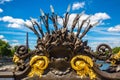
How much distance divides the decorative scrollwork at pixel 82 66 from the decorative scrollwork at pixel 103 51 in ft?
1.36

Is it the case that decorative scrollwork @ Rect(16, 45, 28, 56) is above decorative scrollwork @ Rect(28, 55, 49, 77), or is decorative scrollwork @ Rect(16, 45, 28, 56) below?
above

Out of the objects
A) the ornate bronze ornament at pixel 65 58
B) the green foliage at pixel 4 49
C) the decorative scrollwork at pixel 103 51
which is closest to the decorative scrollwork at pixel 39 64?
the ornate bronze ornament at pixel 65 58

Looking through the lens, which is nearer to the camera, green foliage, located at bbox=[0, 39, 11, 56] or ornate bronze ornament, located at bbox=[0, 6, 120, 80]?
ornate bronze ornament, located at bbox=[0, 6, 120, 80]

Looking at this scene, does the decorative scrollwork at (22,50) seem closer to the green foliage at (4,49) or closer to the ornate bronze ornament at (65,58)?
the ornate bronze ornament at (65,58)

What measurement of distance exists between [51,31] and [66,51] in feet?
2.71

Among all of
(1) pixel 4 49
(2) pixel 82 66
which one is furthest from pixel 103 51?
(1) pixel 4 49

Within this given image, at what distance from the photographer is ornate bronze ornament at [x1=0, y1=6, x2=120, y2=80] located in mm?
10906

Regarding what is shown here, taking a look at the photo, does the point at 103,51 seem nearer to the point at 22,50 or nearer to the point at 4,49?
the point at 22,50

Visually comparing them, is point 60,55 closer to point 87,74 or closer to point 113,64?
point 87,74

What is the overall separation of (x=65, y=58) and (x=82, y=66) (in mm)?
617

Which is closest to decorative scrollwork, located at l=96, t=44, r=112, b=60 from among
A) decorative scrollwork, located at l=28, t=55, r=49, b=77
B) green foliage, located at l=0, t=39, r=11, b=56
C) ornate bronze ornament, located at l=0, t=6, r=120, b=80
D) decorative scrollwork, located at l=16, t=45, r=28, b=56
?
ornate bronze ornament, located at l=0, t=6, r=120, b=80

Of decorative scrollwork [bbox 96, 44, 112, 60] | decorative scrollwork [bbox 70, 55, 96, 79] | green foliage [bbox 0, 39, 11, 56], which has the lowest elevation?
decorative scrollwork [bbox 70, 55, 96, 79]

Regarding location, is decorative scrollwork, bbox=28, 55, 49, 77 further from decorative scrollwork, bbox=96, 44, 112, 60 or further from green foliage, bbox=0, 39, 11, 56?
green foliage, bbox=0, 39, 11, 56

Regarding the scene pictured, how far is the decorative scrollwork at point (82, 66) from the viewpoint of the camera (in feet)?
35.9
